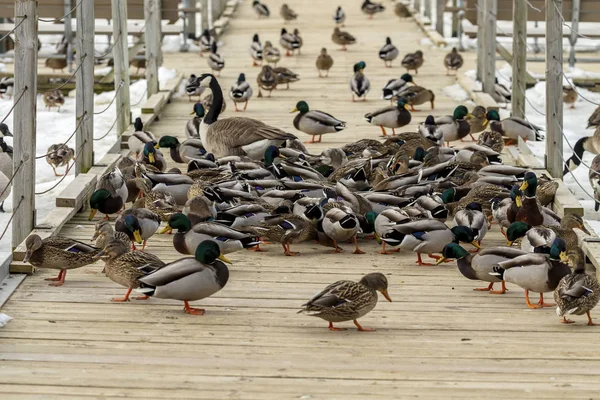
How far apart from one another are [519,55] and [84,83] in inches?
211

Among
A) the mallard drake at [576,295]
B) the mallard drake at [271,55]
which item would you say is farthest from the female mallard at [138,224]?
the mallard drake at [271,55]

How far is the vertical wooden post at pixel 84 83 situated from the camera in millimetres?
10727

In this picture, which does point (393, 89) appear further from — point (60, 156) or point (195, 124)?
point (60, 156)

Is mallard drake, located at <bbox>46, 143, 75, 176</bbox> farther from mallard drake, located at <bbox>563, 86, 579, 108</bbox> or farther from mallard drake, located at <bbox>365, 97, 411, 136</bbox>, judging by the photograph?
mallard drake, located at <bbox>563, 86, 579, 108</bbox>

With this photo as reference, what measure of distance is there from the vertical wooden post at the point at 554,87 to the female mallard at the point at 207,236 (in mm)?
3688

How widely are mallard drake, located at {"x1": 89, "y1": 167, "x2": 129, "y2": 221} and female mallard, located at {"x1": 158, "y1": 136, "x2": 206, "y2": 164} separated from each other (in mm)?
1996

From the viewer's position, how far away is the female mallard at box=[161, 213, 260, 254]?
8367 millimetres

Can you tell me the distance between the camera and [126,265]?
24.7ft

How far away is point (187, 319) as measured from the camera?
23.6 ft

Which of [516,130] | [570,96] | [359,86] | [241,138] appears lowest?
[570,96]

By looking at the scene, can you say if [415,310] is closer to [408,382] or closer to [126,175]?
[408,382]

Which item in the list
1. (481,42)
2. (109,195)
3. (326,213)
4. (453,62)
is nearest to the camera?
(326,213)

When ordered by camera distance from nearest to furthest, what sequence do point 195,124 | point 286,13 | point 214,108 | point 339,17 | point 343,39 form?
point 214,108, point 195,124, point 343,39, point 339,17, point 286,13

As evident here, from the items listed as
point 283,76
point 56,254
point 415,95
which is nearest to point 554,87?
point 415,95
